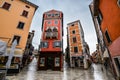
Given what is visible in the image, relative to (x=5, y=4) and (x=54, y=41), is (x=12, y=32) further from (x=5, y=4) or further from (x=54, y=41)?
(x=54, y=41)

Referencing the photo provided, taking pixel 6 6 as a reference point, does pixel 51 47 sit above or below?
below

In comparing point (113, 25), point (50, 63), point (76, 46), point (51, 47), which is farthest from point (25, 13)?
point (113, 25)

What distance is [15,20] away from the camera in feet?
56.6

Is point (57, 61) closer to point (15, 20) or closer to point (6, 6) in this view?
point (15, 20)

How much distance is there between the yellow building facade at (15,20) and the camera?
1577 cm

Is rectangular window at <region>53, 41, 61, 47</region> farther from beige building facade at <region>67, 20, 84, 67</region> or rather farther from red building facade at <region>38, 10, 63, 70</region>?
beige building facade at <region>67, 20, 84, 67</region>

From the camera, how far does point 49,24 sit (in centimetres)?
2516

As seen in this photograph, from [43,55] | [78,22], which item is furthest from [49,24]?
[78,22]

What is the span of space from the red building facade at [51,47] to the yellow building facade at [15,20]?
5.68 m

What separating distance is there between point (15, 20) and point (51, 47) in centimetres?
972

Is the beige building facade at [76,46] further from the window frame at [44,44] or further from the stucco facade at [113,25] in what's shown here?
the stucco facade at [113,25]

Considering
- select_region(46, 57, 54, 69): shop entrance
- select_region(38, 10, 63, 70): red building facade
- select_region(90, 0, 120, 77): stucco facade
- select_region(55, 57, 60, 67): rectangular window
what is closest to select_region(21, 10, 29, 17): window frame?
select_region(38, 10, 63, 70): red building facade

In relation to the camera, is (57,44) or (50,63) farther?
(57,44)

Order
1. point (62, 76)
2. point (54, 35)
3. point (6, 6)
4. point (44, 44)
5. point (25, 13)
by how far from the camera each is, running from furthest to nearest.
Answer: point (54, 35) < point (44, 44) < point (25, 13) < point (6, 6) < point (62, 76)
